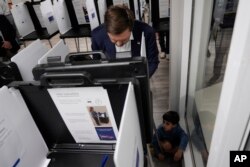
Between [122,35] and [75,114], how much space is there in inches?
26.9

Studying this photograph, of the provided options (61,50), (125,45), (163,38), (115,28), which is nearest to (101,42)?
(125,45)

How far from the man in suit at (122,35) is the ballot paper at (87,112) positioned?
1.80 ft

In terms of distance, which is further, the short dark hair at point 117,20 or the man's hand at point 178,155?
the man's hand at point 178,155

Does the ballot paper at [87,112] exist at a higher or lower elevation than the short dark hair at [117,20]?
lower

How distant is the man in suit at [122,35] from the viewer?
4.13 ft

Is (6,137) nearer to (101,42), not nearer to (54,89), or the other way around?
(54,89)

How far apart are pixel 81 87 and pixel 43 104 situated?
187mm

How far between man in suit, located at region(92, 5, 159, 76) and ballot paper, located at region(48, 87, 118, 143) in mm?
549

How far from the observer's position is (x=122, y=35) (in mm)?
1312

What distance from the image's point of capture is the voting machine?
67 centimetres

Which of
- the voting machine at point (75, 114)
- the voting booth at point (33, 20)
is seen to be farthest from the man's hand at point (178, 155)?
the voting booth at point (33, 20)

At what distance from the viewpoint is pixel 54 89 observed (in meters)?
0.72

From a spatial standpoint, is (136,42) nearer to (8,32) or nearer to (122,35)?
(122,35)

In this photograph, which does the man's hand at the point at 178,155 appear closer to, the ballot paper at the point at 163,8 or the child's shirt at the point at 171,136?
the child's shirt at the point at 171,136
